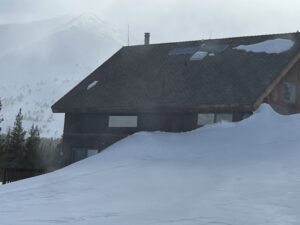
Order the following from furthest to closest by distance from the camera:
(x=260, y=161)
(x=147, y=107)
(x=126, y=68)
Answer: (x=126, y=68) < (x=147, y=107) < (x=260, y=161)

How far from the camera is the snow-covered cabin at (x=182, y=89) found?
78.1 ft

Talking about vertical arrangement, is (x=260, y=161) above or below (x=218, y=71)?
below

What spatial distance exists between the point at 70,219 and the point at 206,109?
523 inches

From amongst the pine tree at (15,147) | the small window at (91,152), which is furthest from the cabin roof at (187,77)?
the pine tree at (15,147)

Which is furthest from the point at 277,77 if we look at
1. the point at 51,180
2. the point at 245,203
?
the point at 245,203

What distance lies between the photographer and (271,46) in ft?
85.9

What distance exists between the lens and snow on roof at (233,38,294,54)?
2550 cm

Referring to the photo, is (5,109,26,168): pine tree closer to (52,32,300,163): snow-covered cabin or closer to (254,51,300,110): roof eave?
(52,32,300,163): snow-covered cabin

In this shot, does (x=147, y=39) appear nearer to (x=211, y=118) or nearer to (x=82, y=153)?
(x=82, y=153)

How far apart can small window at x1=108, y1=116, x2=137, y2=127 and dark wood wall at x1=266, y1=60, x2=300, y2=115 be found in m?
6.67

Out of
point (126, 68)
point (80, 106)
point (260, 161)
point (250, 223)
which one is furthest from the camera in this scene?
point (126, 68)

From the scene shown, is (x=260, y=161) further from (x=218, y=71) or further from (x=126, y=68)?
(x=126, y=68)

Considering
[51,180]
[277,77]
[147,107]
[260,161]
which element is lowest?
[51,180]

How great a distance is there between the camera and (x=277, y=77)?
23.7 m
